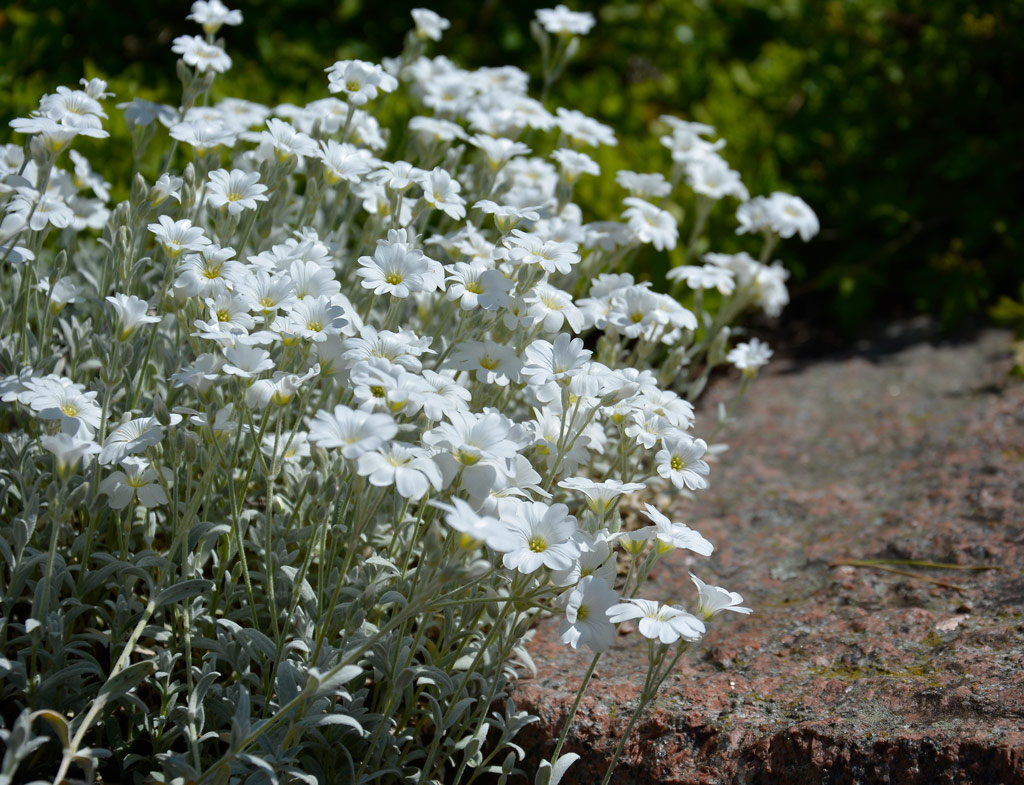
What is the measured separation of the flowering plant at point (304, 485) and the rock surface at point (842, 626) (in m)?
0.28

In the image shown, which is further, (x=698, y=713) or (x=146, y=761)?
(x=698, y=713)

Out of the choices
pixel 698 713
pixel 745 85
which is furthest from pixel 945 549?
pixel 745 85

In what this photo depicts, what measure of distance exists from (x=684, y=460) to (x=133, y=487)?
4.07 ft

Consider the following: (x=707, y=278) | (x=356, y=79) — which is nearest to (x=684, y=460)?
(x=707, y=278)

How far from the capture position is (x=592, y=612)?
6.37ft

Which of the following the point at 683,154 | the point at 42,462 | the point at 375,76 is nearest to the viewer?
the point at 42,462

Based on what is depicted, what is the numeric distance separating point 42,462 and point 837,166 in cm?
434

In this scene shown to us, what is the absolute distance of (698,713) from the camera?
2.38 metres

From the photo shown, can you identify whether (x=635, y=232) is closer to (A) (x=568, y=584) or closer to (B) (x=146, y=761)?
(A) (x=568, y=584)

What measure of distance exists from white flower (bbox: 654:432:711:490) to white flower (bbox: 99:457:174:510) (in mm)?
1091

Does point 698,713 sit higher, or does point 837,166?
point 837,166

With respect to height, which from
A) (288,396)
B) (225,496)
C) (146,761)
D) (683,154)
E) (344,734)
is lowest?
(146,761)

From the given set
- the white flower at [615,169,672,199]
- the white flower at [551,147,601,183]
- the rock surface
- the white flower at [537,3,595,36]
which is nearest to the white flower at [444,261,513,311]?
the white flower at [551,147,601,183]

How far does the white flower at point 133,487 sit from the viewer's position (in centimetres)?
214
